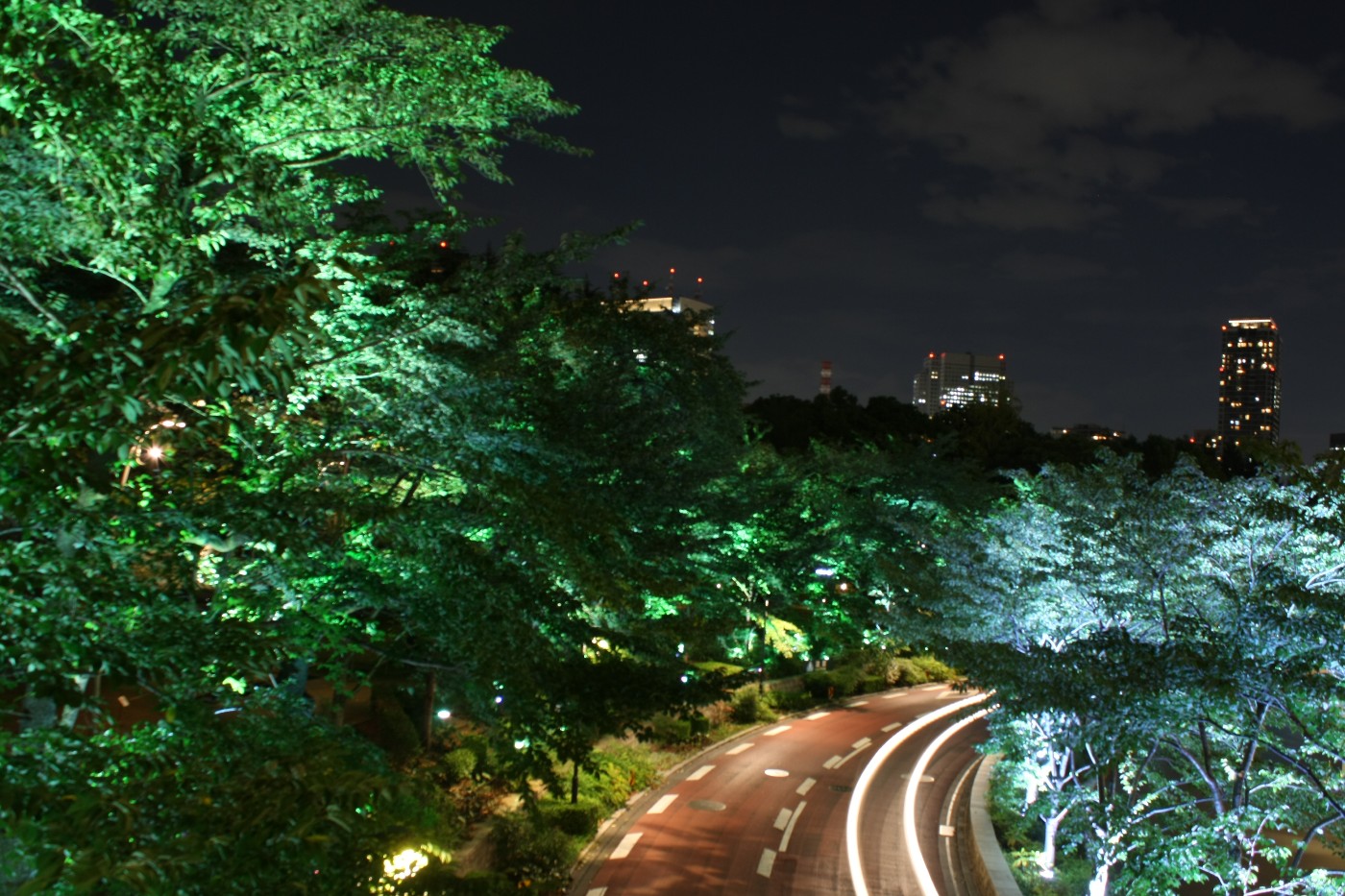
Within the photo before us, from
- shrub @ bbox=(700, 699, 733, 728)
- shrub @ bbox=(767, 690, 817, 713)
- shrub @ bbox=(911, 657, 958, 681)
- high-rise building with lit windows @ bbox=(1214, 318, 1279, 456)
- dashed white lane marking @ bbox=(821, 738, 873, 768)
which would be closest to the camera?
dashed white lane marking @ bbox=(821, 738, 873, 768)

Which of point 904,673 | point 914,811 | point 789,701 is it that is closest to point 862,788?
point 914,811

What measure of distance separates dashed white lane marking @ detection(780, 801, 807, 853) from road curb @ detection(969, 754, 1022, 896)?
3.17 meters

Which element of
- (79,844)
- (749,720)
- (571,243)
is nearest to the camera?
(79,844)

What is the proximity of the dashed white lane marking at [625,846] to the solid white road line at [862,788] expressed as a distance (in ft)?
12.2

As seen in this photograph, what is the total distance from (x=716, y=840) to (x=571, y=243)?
1084cm

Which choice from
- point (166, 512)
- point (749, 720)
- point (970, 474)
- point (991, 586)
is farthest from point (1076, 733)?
point (970, 474)

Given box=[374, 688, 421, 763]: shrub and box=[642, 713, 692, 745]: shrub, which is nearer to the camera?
box=[374, 688, 421, 763]: shrub

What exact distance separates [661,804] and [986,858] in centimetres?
605

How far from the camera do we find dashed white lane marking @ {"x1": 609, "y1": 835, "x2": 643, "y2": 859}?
14344 mm

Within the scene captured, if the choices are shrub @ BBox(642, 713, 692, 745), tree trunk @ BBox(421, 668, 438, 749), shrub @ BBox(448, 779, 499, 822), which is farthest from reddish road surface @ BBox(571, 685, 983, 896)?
tree trunk @ BBox(421, 668, 438, 749)

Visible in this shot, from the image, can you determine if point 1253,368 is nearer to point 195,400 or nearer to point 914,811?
point 914,811

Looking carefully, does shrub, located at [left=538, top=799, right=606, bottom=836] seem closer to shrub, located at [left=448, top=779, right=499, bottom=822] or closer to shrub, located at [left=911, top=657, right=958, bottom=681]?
shrub, located at [left=448, top=779, right=499, bottom=822]

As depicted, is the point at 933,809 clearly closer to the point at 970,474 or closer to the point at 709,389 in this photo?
the point at 709,389

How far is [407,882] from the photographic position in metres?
5.07
